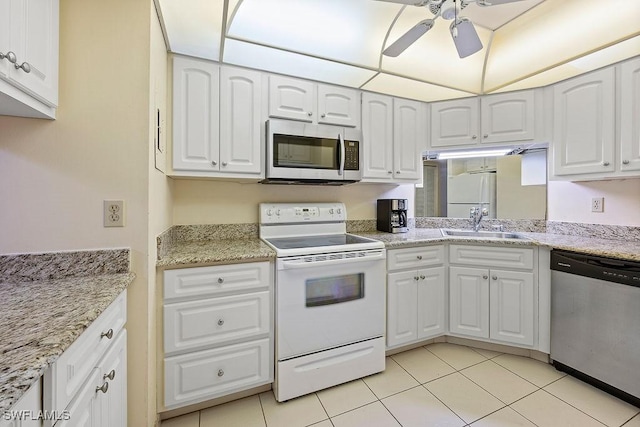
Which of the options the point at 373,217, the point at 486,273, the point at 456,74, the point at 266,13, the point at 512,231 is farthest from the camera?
the point at 373,217

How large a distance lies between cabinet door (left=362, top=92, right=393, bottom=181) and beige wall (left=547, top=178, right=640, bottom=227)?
1.51 metres

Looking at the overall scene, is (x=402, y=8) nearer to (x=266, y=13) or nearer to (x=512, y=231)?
Result: (x=266, y=13)

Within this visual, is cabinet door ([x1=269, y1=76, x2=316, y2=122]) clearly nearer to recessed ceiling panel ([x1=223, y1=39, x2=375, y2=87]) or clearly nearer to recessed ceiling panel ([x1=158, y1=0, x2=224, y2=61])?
recessed ceiling panel ([x1=223, y1=39, x2=375, y2=87])

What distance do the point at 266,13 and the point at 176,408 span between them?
95.2 inches

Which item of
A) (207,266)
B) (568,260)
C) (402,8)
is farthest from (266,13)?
(568,260)

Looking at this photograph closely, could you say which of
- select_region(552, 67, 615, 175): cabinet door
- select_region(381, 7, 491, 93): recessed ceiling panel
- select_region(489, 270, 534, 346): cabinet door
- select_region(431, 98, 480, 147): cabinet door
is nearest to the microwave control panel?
select_region(381, 7, 491, 93): recessed ceiling panel

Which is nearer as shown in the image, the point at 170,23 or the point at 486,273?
the point at 170,23

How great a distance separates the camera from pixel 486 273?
2176mm

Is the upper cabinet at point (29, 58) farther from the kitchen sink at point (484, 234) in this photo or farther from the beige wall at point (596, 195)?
the beige wall at point (596, 195)

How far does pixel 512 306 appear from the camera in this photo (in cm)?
211

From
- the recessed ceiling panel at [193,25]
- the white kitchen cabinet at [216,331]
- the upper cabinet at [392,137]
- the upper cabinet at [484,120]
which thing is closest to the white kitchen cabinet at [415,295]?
the upper cabinet at [392,137]

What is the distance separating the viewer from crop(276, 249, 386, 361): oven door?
1.69 m

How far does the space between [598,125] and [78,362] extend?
316 cm

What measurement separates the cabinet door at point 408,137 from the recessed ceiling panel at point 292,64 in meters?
0.49
